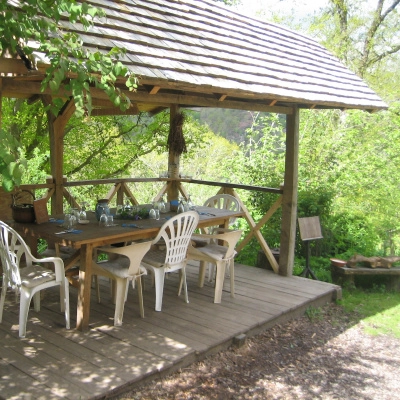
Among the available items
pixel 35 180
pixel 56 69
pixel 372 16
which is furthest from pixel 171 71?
pixel 372 16

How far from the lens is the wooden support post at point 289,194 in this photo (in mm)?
5562

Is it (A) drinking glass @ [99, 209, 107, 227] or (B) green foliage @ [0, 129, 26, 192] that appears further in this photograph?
(A) drinking glass @ [99, 209, 107, 227]

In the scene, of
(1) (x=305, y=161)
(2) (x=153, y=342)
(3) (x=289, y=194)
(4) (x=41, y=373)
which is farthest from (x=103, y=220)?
(1) (x=305, y=161)

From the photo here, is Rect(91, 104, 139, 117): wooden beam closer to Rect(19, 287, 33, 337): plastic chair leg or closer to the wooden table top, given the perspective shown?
the wooden table top

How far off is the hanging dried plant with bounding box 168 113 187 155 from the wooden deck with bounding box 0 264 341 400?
203 cm

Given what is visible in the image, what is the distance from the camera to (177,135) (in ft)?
21.1

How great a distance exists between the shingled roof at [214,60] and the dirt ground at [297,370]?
2.20 m

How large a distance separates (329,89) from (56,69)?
398 cm

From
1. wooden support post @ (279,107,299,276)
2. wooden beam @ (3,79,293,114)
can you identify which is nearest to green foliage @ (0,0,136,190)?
wooden beam @ (3,79,293,114)

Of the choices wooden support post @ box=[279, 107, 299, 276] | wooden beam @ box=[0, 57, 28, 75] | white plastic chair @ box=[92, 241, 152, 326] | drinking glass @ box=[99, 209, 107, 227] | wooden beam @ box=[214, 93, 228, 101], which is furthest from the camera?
wooden support post @ box=[279, 107, 299, 276]

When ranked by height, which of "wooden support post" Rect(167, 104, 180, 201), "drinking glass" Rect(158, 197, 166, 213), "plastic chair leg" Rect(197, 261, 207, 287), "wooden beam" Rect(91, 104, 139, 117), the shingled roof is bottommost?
"plastic chair leg" Rect(197, 261, 207, 287)

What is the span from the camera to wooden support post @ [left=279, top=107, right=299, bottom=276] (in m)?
5.56

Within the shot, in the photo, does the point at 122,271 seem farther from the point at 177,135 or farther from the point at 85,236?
the point at 177,135

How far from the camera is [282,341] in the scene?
4227 mm
